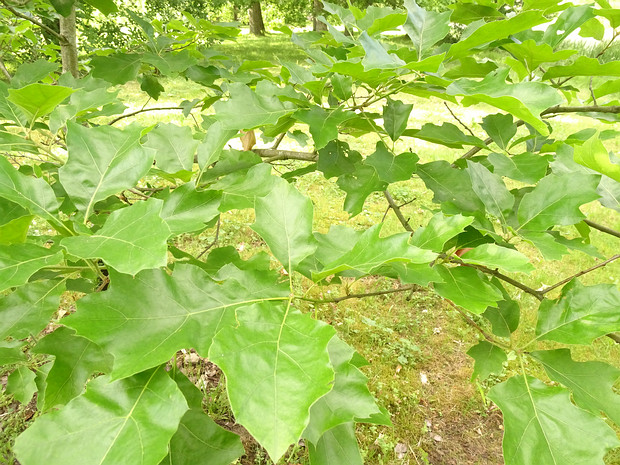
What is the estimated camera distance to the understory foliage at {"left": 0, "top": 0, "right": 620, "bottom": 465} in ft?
1.86

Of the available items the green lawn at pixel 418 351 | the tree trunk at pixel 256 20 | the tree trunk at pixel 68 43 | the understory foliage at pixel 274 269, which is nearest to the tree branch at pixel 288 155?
the understory foliage at pixel 274 269

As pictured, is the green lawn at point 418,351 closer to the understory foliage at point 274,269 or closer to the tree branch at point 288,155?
the tree branch at point 288,155

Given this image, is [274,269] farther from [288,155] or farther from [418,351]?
[418,351]

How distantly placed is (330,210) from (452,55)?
3.89m

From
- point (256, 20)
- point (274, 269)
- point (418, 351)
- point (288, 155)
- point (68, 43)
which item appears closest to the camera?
point (274, 269)

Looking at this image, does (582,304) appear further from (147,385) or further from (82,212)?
(82,212)

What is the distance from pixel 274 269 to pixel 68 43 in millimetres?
1645

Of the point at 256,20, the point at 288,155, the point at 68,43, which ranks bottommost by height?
the point at 256,20

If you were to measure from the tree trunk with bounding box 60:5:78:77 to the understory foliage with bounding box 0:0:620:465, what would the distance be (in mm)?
939

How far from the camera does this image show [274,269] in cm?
88

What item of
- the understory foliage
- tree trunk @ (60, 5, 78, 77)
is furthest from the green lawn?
the understory foliage

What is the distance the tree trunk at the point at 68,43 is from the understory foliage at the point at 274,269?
3.08 ft

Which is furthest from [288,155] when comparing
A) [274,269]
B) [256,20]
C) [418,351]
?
[256,20]

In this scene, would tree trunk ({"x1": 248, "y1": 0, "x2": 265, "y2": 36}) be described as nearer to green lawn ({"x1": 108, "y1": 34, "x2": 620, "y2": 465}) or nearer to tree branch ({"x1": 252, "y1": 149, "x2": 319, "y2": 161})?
green lawn ({"x1": 108, "y1": 34, "x2": 620, "y2": 465})
